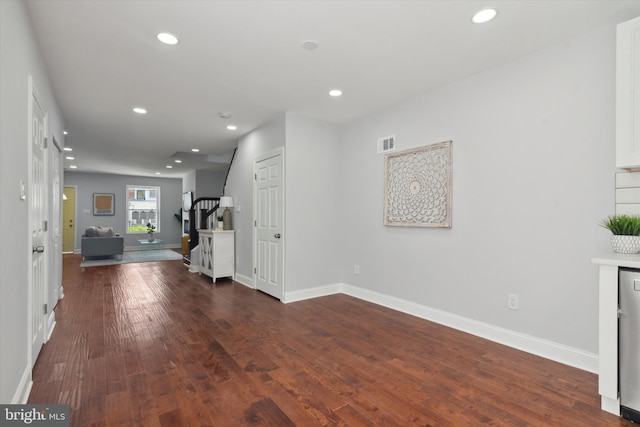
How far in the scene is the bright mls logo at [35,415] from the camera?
4.96ft

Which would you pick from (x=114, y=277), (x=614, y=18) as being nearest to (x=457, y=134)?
(x=614, y=18)

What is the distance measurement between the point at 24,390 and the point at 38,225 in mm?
1341

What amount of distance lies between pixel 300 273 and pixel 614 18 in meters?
3.92

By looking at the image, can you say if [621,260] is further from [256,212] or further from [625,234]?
[256,212]

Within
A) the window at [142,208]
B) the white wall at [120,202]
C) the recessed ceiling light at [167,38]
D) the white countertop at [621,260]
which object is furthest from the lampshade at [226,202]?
the window at [142,208]

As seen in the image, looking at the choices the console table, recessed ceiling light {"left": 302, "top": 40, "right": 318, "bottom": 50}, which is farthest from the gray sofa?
the console table

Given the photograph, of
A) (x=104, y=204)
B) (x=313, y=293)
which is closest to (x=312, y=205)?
(x=313, y=293)

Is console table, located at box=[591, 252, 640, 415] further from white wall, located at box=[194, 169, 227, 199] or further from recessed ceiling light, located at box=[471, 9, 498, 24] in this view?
white wall, located at box=[194, 169, 227, 199]

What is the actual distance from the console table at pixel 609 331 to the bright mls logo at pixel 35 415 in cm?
307

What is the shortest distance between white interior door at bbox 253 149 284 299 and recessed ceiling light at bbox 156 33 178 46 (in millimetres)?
1998

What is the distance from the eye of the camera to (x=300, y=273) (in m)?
4.42

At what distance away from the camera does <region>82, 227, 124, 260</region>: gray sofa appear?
8.07 metres

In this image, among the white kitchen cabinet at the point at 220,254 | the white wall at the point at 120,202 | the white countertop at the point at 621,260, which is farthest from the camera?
the white wall at the point at 120,202

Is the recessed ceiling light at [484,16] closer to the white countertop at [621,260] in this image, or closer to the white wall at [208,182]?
the white countertop at [621,260]
